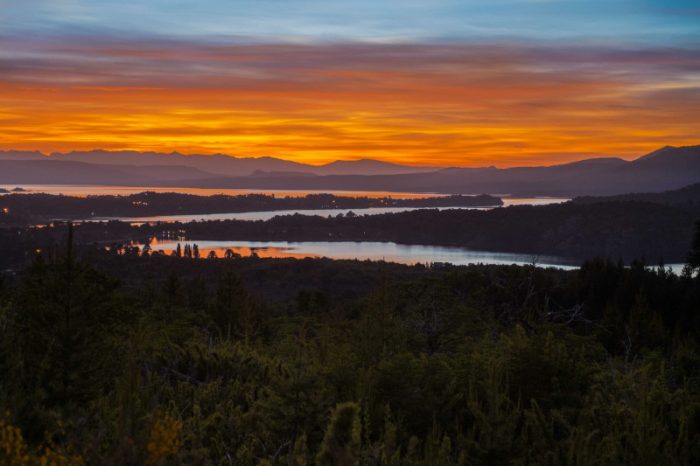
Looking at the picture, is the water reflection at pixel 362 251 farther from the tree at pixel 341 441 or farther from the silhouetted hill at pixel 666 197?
the tree at pixel 341 441

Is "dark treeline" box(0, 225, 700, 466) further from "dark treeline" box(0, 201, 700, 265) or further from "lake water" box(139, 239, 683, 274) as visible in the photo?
"lake water" box(139, 239, 683, 274)

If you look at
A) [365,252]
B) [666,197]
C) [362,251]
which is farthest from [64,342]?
[666,197]

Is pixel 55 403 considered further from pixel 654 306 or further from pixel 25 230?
pixel 25 230

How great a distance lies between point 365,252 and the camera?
141500mm

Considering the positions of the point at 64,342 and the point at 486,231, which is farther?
the point at 486,231

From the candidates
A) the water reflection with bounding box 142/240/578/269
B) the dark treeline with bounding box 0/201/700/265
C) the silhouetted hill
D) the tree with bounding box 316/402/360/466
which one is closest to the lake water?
the water reflection with bounding box 142/240/578/269

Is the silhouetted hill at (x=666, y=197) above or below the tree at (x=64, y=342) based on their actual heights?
above

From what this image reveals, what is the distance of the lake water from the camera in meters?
121

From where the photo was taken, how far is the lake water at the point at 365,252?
121m

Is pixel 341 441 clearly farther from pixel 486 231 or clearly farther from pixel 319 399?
pixel 486 231

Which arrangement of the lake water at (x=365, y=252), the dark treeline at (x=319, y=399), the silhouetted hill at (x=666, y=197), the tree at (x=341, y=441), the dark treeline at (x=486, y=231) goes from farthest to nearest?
the silhouetted hill at (x=666, y=197) → the dark treeline at (x=486, y=231) → the lake water at (x=365, y=252) → the dark treeline at (x=319, y=399) → the tree at (x=341, y=441)

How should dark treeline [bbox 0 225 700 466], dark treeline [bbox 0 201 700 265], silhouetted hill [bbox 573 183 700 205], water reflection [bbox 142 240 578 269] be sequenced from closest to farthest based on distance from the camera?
dark treeline [bbox 0 225 700 466], water reflection [bbox 142 240 578 269], dark treeline [bbox 0 201 700 265], silhouetted hill [bbox 573 183 700 205]

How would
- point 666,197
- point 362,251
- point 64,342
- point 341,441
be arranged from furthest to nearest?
point 666,197 → point 362,251 → point 64,342 → point 341,441

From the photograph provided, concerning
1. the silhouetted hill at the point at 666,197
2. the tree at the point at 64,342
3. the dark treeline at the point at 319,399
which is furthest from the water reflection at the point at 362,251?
the tree at the point at 64,342
